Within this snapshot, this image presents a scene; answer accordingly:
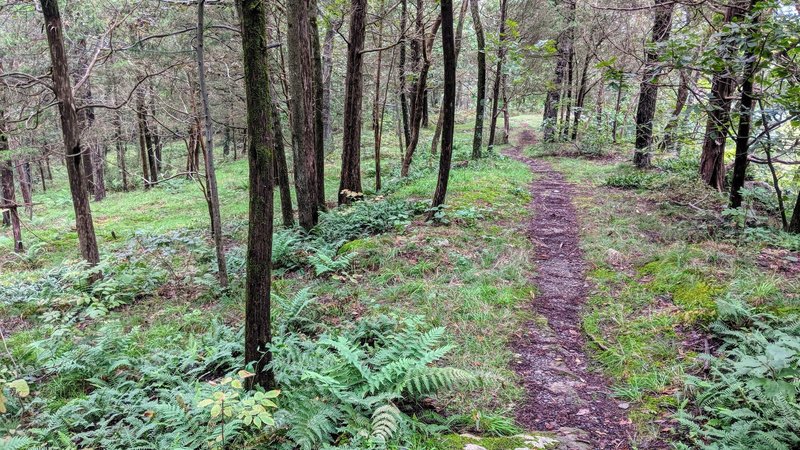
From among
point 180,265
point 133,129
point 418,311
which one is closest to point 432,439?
point 418,311

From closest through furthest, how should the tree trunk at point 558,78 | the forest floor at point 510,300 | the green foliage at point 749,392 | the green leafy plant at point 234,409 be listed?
1. the green foliage at point 749,392
2. the green leafy plant at point 234,409
3. the forest floor at point 510,300
4. the tree trunk at point 558,78

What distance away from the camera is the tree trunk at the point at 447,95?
24.5 feet

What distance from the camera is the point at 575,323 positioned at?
501cm

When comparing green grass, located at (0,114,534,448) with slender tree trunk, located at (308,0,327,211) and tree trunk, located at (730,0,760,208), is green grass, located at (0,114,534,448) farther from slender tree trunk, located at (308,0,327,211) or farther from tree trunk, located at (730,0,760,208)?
tree trunk, located at (730,0,760,208)

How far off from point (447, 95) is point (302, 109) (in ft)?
9.90

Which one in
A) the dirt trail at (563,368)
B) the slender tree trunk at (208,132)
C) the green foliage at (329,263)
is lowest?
the dirt trail at (563,368)

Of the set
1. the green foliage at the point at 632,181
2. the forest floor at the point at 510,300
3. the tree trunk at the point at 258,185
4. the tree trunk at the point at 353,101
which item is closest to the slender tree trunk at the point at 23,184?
the forest floor at the point at 510,300

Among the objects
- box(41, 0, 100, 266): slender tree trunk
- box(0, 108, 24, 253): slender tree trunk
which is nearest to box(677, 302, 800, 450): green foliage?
box(41, 0, 100, 266): slender tree trunk

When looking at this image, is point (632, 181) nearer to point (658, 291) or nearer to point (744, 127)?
point (744, 127)

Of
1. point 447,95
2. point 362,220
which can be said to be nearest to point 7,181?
point 362,220

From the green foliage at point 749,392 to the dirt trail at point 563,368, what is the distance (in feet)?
1.79

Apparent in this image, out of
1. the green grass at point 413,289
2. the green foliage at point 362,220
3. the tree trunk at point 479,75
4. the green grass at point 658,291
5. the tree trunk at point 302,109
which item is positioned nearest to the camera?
the green grass at point 658,291

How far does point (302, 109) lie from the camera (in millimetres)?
8836

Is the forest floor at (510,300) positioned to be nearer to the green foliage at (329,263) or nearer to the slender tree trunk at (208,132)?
the green foliage at (329,263)
